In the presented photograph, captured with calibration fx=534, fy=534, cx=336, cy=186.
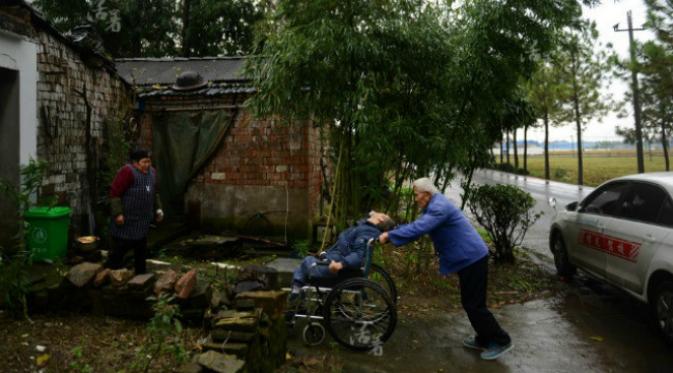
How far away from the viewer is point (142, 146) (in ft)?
31.4

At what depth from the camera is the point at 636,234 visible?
535 cm

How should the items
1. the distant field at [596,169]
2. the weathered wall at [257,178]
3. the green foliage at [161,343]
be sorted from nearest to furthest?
the green foliage at [161,343]
the weathered wall at [257,178]
the distant field at [596,169]

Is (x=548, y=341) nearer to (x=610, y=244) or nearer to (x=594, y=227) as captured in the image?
(x=610, y=244)

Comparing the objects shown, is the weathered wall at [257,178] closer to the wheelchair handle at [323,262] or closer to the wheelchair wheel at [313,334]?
the wheelchair handle at [323,262]

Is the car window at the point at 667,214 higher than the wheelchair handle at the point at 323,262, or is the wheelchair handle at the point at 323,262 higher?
the car window at the point at 667,214

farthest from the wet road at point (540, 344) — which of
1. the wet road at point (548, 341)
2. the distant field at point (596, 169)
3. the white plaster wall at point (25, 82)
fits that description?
the distant field at point (596, 169)

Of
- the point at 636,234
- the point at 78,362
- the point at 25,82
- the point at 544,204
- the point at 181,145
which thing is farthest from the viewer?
the point at 544,204

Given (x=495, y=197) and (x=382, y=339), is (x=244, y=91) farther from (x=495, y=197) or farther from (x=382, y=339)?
(x=382, y=339)

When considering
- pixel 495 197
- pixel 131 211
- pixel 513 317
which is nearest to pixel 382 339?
pixel 513 317

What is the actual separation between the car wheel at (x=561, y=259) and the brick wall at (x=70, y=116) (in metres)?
6.81

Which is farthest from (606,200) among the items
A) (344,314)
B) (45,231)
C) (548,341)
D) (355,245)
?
(45,231)

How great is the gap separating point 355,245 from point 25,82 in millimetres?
4530

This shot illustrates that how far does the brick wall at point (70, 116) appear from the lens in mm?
6789

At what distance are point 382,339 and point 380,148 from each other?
78.7 inches
